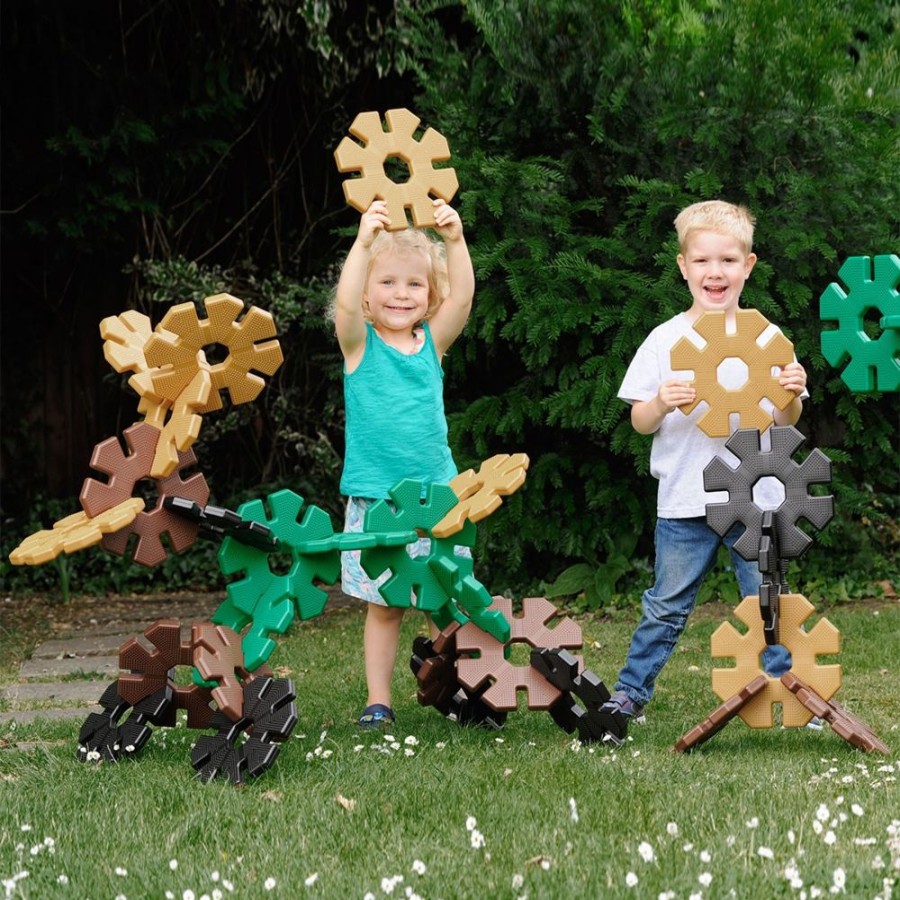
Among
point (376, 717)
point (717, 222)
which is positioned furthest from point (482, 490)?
point (717, 222)

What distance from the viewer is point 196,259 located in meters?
8.66

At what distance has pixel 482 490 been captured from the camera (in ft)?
12.0

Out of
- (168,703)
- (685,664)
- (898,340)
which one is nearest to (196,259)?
(685,664)

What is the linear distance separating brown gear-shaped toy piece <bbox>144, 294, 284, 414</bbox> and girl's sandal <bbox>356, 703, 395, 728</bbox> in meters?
1.01

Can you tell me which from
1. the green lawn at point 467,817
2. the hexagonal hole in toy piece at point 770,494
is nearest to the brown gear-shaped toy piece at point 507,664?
the green lawn at point 467,817

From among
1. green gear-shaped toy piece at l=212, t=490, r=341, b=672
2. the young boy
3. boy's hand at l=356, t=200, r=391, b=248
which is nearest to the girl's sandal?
green gear-shaped toy piece at l=212, t=490, r=341, b=672

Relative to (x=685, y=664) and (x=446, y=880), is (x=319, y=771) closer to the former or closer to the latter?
(x=446, y=880)

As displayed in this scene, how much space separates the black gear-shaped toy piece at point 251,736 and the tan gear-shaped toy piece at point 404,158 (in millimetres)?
1359

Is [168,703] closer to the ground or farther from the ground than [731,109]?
closer to the ground

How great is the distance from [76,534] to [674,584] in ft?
5.67

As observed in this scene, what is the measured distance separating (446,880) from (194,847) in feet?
2.02

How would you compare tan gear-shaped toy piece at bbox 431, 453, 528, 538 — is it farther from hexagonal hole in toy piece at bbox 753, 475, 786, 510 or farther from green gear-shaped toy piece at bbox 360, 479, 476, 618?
hexagonal hole in toy piece at bbox 753, 475, 786, 510

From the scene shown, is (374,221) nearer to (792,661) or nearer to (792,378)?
(792,378)

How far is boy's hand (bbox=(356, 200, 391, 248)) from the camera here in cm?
375
